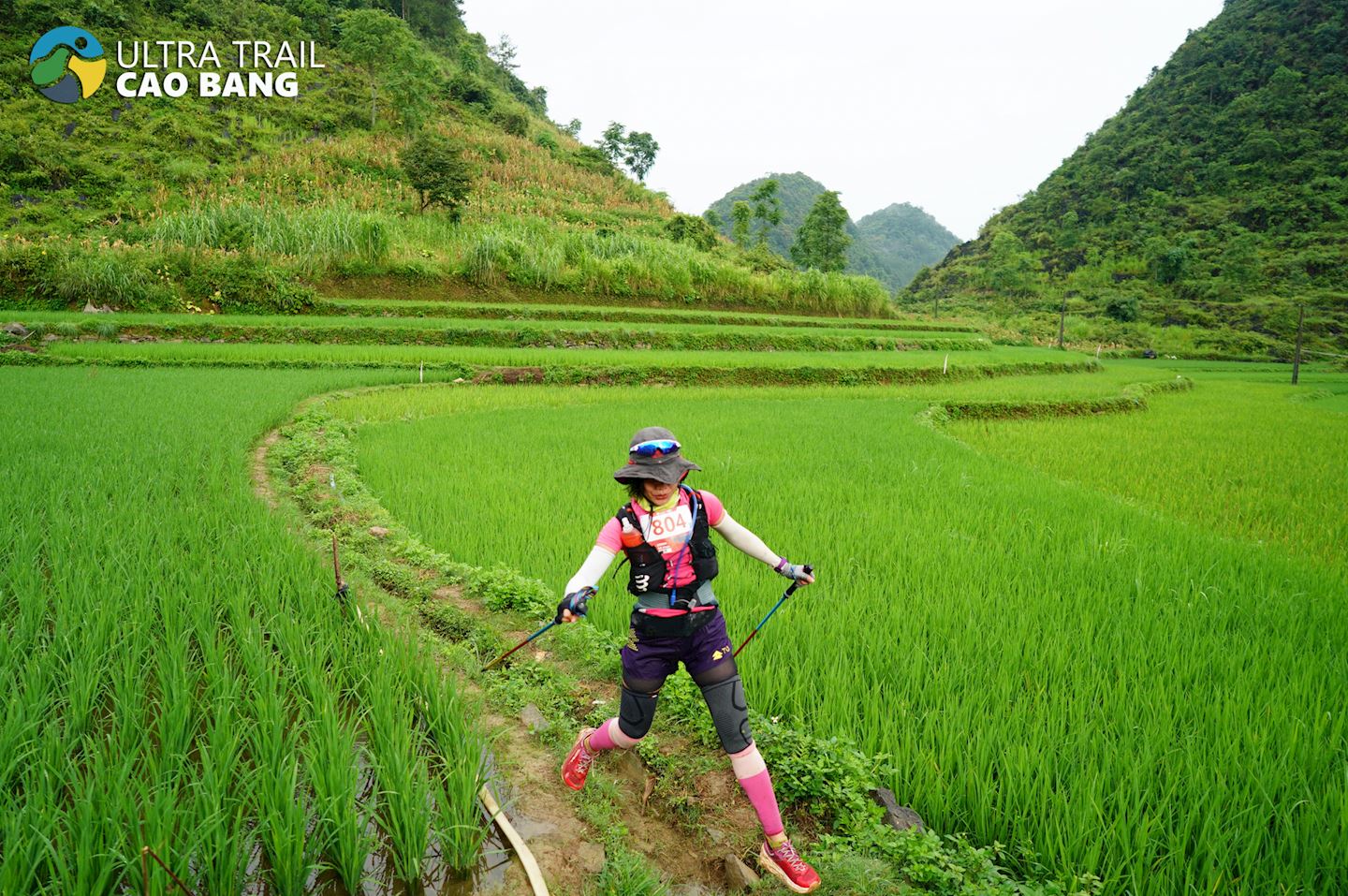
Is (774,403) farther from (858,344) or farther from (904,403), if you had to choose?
(858,344)

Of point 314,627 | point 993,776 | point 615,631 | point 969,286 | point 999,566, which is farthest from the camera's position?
point 969,286

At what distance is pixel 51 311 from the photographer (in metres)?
12.4

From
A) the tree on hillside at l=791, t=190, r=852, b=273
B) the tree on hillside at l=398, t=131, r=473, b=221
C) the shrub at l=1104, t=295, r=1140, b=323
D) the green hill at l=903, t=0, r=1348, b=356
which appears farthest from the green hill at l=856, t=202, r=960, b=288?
the tree on hillside at l=398, t=131, r=473, b=221

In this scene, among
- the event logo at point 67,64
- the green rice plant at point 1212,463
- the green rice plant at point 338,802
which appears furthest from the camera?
the event logo at point 67,64

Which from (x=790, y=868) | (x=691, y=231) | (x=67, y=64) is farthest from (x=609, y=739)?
(x=67, y=64)

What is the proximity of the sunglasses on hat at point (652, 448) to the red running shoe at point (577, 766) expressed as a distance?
36.0 inches

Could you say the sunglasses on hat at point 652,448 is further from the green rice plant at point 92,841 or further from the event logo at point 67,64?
the event logo at point 67,64

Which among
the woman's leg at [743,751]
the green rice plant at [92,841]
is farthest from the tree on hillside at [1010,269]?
the green rice plant at [92,841]

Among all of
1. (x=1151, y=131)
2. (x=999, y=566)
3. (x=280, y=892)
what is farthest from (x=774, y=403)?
(x=1151, y=131)

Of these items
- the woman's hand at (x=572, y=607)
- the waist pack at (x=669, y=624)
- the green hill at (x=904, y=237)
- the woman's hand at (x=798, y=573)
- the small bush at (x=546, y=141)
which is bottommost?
the waist pack at (x=669, y=624)

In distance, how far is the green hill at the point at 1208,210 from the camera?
32.6 meters

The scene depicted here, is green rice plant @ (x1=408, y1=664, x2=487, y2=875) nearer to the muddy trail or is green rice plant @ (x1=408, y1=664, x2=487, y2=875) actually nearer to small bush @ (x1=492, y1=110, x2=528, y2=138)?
the muddy trail

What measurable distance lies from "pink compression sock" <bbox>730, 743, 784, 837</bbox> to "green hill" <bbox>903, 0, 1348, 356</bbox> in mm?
36846

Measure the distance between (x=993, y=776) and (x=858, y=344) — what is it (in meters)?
18.0
